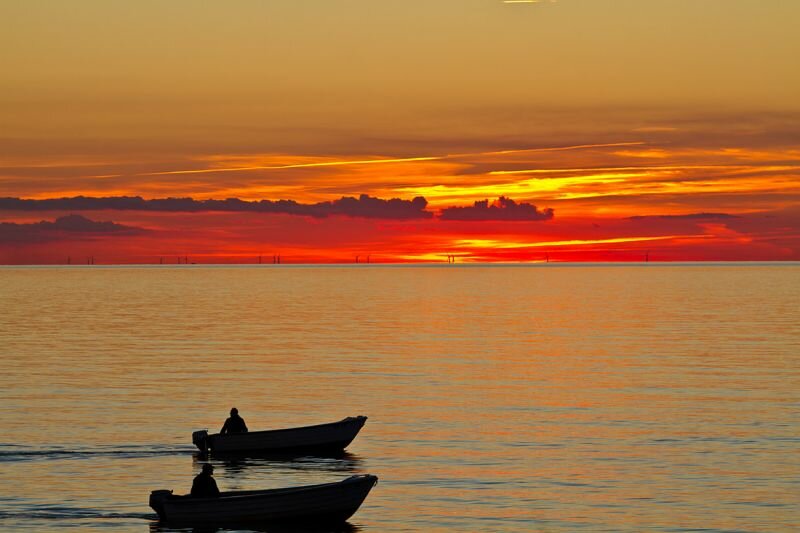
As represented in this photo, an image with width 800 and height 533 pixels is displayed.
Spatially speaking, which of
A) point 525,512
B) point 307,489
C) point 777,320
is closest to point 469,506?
point 525,512

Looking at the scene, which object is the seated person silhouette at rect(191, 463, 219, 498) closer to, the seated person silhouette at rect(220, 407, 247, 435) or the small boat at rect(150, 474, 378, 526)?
the small boat at rect(150, 474, 378, 526)

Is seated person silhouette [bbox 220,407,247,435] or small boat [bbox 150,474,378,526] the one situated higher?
seated person silhouette [bbox 220,407,247,435]

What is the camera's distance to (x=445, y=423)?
65625mm

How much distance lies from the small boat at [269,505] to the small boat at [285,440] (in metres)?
12.5

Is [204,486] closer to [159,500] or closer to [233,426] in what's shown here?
[159,500]

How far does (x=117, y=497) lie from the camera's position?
47.3 m

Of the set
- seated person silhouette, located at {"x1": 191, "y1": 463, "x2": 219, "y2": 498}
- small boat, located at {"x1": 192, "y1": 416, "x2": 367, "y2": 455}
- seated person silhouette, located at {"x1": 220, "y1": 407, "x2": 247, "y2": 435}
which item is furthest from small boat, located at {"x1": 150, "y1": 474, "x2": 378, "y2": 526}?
seated person silhouette, located at {"x1": 220, "y1": 407, "x2": 247, "y2": 435}

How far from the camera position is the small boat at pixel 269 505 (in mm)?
42062

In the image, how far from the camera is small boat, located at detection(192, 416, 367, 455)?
55500 millimetres

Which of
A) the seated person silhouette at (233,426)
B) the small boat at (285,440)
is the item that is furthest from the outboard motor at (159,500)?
the seated person silhouette at (233,426)

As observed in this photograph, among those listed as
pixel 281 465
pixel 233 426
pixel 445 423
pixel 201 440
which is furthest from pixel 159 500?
pixel 445 423

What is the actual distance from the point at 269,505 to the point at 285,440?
544 inches

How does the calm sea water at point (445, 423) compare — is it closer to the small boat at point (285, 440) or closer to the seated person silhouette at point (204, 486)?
the small boat at point (285, 440)

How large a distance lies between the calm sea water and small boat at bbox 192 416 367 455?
989 mm
